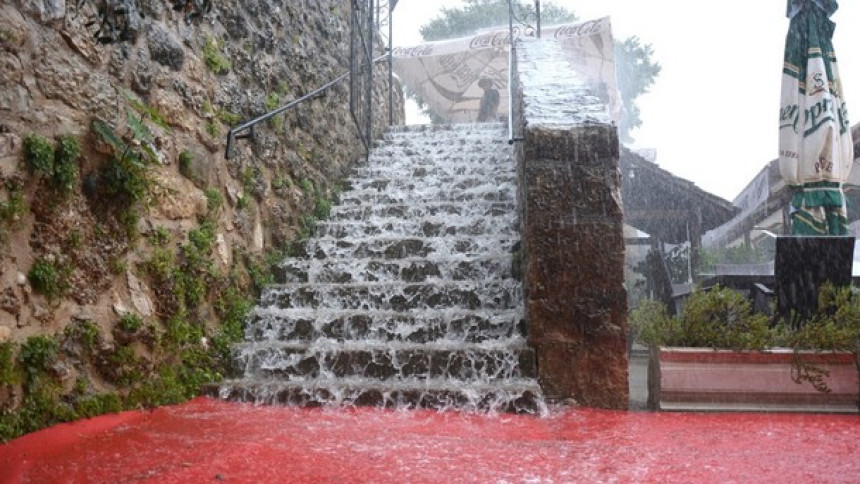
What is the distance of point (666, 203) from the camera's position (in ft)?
29.4

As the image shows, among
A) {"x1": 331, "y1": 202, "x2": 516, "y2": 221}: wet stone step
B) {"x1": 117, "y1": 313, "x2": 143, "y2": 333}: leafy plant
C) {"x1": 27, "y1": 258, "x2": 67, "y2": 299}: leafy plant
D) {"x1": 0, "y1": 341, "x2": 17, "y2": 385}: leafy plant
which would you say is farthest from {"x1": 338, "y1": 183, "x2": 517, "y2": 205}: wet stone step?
{"x1": 0, "y1": 341, "x2": 17, "y2": 385}: leafy plant

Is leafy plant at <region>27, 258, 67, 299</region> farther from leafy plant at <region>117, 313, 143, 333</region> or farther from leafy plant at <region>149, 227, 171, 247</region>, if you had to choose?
leafy plant at <region>149, 227, 171, 247</region>

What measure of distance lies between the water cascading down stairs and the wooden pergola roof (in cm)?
335

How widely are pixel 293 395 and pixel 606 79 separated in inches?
376

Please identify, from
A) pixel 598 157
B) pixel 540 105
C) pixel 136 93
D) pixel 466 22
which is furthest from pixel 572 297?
pixel 466 22

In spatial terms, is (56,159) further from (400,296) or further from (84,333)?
(400,296)

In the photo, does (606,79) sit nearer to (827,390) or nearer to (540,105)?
(540,105)

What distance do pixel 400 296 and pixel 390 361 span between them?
0.68 meters

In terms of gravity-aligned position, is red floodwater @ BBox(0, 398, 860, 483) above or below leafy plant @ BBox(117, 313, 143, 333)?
below

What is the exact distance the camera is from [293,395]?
3062mm

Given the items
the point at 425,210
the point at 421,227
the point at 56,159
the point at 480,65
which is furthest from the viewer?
the point at 480,65

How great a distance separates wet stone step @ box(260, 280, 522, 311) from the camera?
3.81 m

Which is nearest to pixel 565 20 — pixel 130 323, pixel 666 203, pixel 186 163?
pixel 666 203

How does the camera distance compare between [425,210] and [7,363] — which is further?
[425,210]
